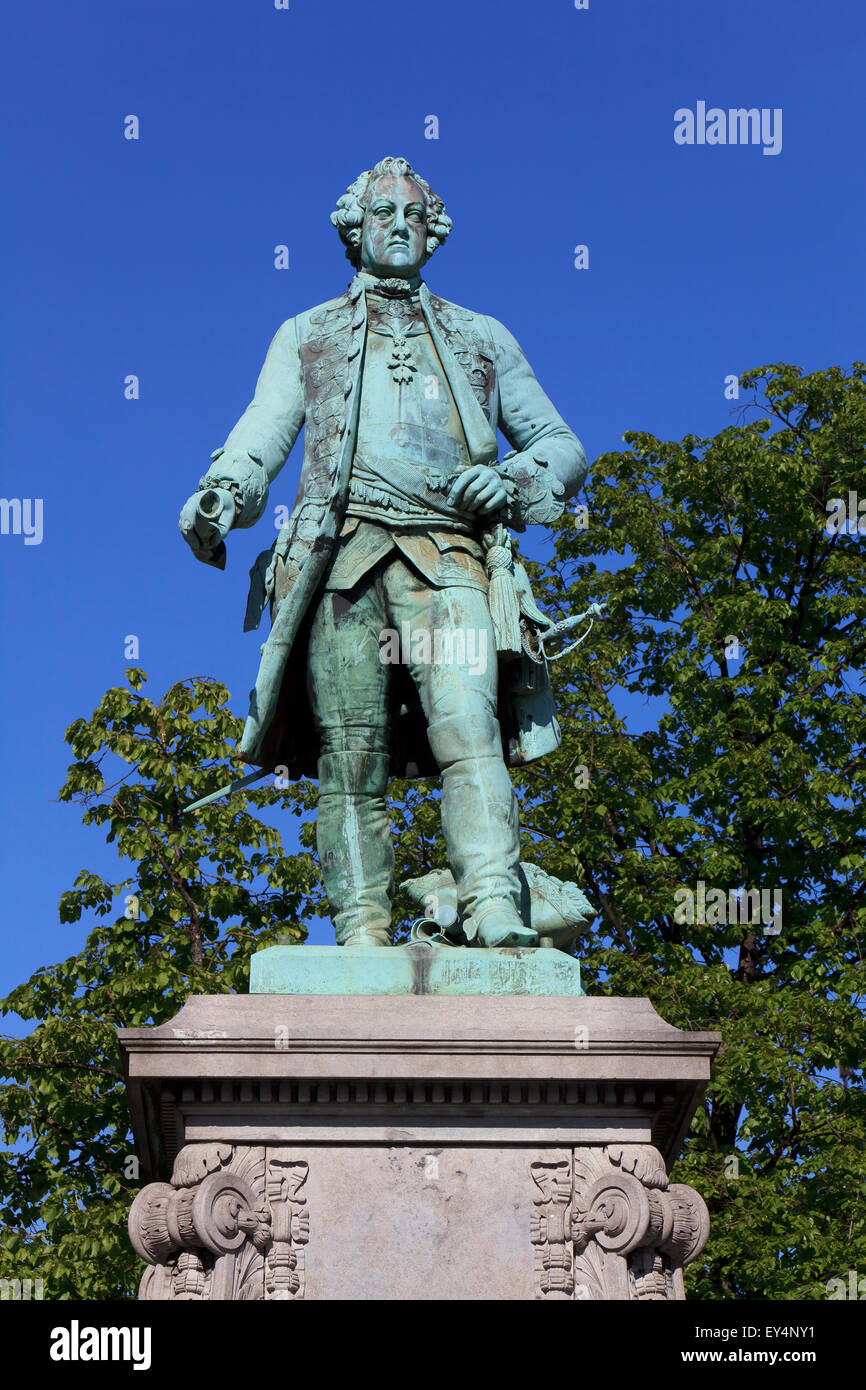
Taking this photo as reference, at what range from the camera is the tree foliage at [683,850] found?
19.7m

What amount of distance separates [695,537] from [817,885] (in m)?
4.42

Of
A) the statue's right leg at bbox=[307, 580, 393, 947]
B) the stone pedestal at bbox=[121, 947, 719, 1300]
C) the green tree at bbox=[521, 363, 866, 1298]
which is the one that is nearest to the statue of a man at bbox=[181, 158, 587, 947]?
the statue's right leg at bbox=[307, 580, 393, 947]

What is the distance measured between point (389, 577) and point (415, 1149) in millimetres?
2461

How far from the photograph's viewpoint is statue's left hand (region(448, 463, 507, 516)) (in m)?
9.05

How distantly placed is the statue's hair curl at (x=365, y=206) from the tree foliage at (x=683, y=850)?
35.3 ft

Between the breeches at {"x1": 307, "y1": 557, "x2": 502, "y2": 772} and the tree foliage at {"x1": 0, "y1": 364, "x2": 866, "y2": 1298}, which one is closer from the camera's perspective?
the breeches at {"x1": 307, "y1": 557, "x2": 502, "y2": 772}

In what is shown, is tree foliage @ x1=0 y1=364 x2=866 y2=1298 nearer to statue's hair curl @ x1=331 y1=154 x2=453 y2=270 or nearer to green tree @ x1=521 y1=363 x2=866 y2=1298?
green tree @ x1=521 y1=363 x2=866 y2=1298

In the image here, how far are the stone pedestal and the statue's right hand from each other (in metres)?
2.03

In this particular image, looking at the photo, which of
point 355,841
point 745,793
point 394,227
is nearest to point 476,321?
point 394,227

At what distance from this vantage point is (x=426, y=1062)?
7805 mm

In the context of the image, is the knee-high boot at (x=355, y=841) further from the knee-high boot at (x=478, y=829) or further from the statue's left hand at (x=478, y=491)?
the statue's left hand at (x=478, y=491)

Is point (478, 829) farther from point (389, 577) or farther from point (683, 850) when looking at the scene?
point (683, 850)

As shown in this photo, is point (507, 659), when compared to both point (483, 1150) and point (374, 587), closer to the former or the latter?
point (374, 587)

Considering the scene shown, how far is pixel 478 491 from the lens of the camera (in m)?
9.06
